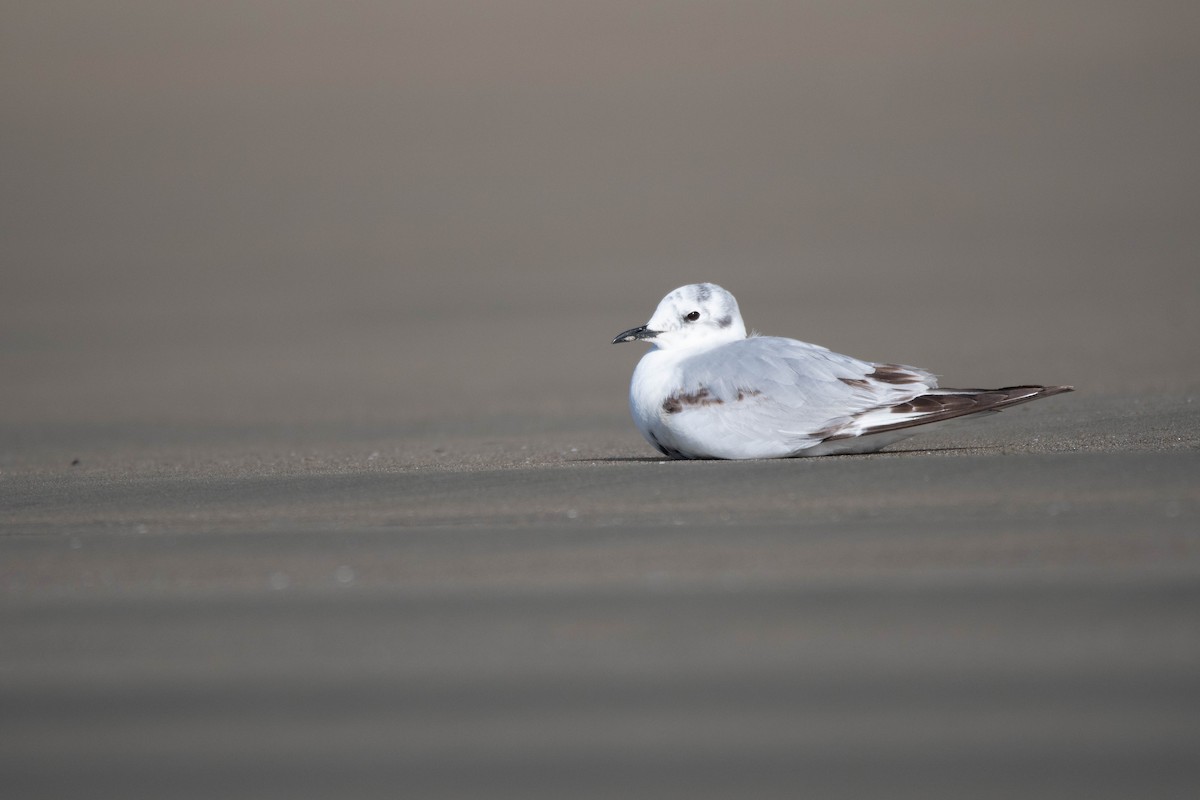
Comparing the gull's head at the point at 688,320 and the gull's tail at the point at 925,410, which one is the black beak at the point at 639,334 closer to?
the gull's head at the point at 688,320

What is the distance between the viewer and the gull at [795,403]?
5.98 metres

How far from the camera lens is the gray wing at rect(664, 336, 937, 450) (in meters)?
5.98

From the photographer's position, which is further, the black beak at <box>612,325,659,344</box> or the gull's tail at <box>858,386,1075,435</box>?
the black beak at <box>612,325,659,344</box>

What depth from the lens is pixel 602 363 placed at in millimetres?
12367

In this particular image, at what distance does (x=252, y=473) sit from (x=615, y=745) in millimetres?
3827

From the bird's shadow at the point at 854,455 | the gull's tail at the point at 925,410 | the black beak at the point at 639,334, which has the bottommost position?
the bird's shadow at the point at 854,455

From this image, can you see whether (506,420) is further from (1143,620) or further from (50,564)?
(1143,620)

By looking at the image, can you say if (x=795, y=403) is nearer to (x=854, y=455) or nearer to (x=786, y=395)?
(x=786, y=395)

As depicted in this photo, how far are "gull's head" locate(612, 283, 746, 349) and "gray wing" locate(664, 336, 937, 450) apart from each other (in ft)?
1.77

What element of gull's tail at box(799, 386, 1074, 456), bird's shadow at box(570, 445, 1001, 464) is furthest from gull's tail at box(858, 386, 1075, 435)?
bird's shadow at box(570, 445, 1001, 464)

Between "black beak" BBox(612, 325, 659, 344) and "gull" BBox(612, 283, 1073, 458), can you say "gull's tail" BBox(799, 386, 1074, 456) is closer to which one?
"gull" BBox(612, 283, 1073, 458)

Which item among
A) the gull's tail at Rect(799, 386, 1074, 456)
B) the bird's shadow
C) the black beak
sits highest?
the black beak

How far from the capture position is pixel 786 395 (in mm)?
5992

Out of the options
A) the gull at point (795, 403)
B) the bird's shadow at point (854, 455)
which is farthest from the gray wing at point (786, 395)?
the bird's shadow at point (854, 455)
